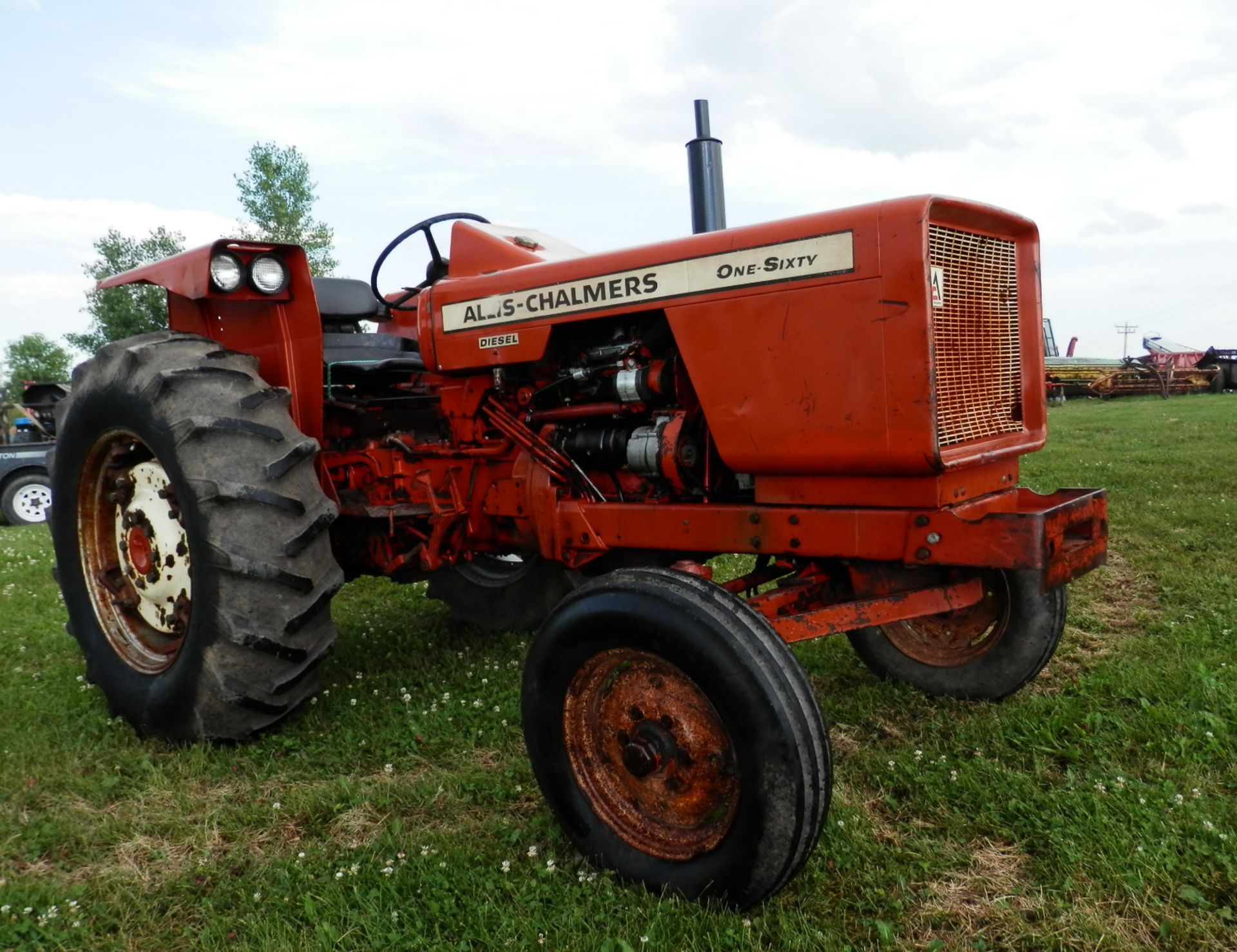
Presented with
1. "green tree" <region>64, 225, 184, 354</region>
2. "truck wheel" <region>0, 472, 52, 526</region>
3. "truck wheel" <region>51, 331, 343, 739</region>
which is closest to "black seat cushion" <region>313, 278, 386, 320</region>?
"truck wheel" <region>51, 331, 343, 739</region>

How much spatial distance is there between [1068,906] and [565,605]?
4.42 ft

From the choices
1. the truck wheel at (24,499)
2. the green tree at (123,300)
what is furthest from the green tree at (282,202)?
the truck wheel at (24,499)

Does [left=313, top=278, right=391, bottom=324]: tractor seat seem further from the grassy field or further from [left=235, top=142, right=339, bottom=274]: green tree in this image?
[left=235, top=142, right=339, bottom=274]: green tree

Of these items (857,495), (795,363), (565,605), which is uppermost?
(795,363)

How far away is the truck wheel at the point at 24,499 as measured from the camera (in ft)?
36.2

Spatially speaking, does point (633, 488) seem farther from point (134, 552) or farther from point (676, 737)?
point (134, 552)

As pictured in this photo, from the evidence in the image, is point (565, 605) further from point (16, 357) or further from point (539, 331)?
point (16, 357)

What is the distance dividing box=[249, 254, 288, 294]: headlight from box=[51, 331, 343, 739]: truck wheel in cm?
29

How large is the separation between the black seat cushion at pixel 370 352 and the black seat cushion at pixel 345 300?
141 millimetres

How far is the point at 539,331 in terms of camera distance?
3.03 metres

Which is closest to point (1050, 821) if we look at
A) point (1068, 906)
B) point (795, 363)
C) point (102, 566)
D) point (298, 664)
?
point (1068, 906)

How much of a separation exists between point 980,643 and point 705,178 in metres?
1.93

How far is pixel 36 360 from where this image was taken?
59.7 m

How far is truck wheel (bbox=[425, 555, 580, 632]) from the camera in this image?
14.2 feet
